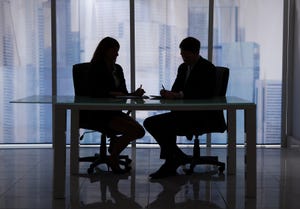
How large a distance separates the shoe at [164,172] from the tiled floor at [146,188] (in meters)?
0.10

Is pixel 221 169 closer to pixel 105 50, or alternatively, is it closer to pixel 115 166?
pixel 115 166

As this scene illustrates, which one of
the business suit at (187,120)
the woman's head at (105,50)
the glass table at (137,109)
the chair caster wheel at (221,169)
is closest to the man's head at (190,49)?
the business suit at (187,120)

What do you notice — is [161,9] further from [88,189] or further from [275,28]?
[88,189]

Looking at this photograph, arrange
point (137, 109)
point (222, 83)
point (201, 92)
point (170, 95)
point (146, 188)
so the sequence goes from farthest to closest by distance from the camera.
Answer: point (222, 83) < point (201, 92) < point (170, 95) < point (146, 188) < point (137, 109)

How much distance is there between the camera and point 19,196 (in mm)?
4457

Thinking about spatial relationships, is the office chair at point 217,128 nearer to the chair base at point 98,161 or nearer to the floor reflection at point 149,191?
the floor reflection at point 149,191

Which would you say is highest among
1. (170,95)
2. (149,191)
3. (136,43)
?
(136,43)

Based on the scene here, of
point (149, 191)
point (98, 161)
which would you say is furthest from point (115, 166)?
point (149, 191)

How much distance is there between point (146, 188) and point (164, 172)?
537 mm

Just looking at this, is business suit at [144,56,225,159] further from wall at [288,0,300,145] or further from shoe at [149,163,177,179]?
wall at [288,0,300,145]

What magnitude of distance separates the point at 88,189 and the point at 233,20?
3.73 metres

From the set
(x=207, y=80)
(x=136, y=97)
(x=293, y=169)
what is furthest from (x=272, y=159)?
(x=136, y=97)

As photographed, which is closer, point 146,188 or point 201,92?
point 146,188

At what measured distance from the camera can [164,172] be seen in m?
5.27
